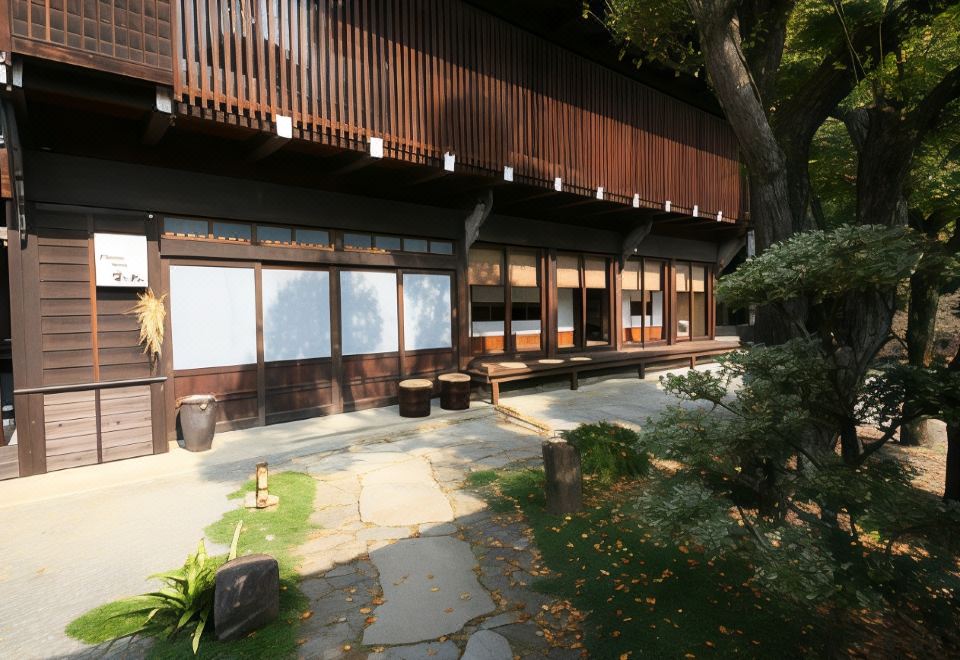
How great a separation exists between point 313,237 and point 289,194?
2.59 feet

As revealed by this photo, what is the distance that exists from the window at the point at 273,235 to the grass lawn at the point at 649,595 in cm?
601

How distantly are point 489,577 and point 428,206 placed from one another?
754cm

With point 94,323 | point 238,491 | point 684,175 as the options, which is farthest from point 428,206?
point 684,175

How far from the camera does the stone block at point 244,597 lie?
9.48 feet

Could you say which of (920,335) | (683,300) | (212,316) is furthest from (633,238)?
(212,316)

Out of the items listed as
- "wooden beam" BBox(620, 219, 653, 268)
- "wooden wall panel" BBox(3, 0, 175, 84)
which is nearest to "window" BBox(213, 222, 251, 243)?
"wooden wall panel" BBox(3, 0, 175, 84)

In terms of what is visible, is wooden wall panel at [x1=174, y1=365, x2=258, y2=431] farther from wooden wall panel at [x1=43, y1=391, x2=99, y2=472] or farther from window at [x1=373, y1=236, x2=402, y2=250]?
window at [x1=373, y1=236, x2=402, y2=250]

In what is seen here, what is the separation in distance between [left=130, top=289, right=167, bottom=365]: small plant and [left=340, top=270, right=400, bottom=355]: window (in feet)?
9.28

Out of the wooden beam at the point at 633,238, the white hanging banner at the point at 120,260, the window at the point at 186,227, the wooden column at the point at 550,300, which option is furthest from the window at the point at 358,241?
the wooden beam at the point at 633,238

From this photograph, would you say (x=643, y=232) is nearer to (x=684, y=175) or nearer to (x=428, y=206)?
(x=684, y=175)

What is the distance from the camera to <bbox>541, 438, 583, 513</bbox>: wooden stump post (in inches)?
177

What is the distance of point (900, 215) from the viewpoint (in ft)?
22.9

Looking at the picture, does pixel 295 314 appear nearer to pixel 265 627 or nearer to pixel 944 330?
pixel 265 627

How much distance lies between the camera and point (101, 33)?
5395 mm
